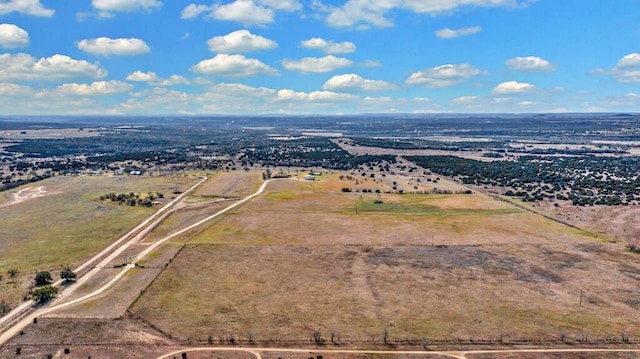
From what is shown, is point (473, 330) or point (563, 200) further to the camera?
point (563, 200)

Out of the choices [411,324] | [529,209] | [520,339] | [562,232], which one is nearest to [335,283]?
[411,324]

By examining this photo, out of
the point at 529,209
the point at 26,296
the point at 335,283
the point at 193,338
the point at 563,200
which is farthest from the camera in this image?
the point at 563,200

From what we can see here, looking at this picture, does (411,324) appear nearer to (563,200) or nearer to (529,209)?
(529,209)

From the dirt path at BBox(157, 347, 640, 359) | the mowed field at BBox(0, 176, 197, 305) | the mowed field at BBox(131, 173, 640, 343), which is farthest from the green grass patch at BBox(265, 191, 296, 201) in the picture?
Result: the dirt path at BBox(157, 347, 640, 359)

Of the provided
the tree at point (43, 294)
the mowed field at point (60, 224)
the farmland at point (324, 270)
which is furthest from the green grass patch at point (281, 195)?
the tree at point (43, 294)

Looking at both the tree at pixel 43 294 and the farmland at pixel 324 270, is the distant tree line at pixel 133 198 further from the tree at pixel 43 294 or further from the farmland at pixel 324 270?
the tree at pixel 43 294

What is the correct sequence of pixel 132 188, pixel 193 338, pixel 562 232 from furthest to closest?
pixel 132 188
pixel 562 232
pixel 193 338

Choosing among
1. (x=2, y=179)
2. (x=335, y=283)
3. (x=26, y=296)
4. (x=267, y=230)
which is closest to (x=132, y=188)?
(x=2, y=179)
